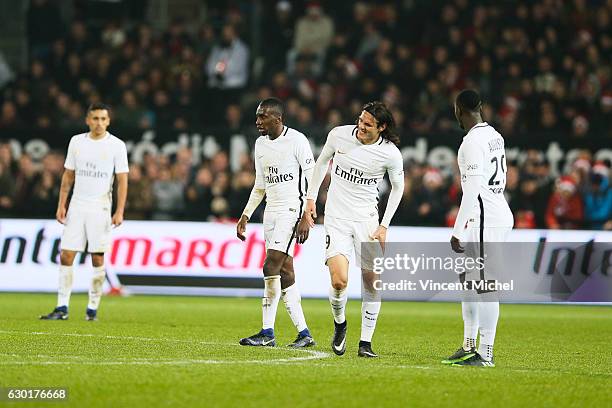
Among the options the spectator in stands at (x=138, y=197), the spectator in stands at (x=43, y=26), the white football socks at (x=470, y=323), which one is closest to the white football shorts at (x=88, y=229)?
the white football socks at (x=470, y=323)

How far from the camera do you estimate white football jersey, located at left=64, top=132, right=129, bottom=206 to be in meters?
15.5

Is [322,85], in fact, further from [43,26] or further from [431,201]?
[43,26]

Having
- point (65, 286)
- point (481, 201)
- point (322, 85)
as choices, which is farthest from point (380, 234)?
point (322, 85)

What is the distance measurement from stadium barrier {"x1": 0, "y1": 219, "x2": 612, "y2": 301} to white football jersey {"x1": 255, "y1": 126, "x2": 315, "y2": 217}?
792 cm

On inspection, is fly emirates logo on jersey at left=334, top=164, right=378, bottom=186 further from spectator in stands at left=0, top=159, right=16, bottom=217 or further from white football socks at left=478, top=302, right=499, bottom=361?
spectator in stands at left=0, top=159, right=16, bottom=217

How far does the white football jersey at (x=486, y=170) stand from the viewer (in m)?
10.7

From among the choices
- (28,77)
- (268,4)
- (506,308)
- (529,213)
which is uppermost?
(268,4)

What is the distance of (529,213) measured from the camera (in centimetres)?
2194

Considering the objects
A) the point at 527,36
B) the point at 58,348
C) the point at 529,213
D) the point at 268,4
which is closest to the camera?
the point at 58,348

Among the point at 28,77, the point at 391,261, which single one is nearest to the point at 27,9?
the point at 28,77

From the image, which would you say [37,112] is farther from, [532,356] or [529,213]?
[532,356]

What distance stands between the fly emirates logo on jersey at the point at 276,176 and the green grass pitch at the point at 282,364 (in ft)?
5.65

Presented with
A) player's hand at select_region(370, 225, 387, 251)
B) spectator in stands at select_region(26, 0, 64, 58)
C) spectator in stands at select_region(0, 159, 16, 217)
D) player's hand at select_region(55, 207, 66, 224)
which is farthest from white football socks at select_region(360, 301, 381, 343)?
spectator in stands at select_region(26, 0, 64, 58)

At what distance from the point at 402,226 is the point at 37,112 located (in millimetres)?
8764
